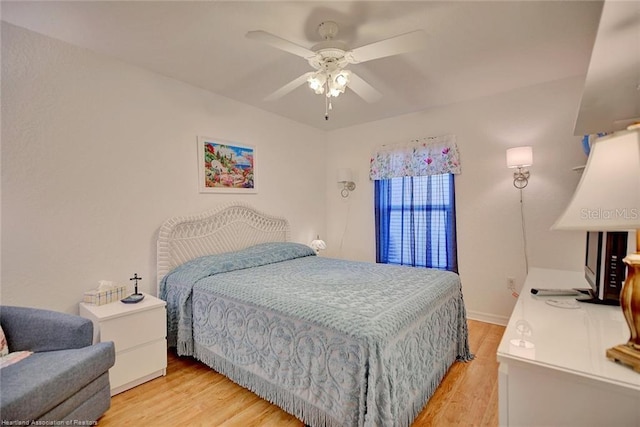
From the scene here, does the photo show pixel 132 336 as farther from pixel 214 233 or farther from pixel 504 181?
pixel 504 181

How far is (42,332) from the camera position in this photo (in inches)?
66.9

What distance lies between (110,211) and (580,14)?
11.7 feet

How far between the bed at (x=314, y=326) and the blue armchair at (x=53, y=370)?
682 millimetres

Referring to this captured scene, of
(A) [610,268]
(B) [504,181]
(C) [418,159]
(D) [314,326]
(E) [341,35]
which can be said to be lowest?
(D) [314,326]

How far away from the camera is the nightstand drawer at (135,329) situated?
195 centimetres

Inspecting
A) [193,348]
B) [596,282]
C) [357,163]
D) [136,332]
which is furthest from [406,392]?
[357,163]

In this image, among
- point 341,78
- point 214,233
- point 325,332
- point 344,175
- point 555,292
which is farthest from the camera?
point 344,175

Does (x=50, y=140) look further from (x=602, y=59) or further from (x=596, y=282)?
(x=596, y=282)

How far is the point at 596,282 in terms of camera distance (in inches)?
65.2

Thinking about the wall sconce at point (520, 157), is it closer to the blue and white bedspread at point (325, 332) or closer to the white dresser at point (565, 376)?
the blue and white bedspread at point (325, 332)

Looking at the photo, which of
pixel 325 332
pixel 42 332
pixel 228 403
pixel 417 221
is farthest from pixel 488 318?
pixel 42 332

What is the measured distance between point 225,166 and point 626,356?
10.4 feet

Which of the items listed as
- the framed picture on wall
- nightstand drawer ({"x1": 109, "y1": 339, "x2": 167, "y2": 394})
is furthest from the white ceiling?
nightstand drawer ({"x1": 109, "y1": 339, "x2": 167, "y2": 394})

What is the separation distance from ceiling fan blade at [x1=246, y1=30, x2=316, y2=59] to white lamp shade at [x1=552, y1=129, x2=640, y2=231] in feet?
4.92
